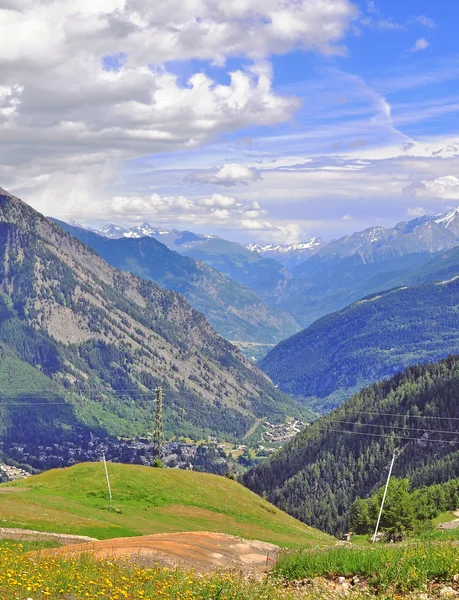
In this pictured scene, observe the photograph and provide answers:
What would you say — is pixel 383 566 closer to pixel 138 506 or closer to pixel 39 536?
pixel 39 536

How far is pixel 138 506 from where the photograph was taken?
88812 millimetres

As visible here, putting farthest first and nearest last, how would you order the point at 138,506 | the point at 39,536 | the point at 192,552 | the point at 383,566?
the point at 138,506 → the point at 39,536 → the point at 192,552 → the point at 383,566

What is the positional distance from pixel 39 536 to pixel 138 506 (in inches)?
1304

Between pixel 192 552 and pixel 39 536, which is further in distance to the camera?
pixel 39 536

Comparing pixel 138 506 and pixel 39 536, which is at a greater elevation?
pixel 39 536

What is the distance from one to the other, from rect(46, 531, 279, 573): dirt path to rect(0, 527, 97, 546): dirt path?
9.46m

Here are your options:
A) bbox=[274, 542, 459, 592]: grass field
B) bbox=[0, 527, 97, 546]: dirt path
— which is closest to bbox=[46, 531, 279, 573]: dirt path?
bbox=[274, 542, 459, 592]: grass field

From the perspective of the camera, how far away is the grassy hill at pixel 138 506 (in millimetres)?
69875

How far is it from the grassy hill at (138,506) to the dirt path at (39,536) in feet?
8.82

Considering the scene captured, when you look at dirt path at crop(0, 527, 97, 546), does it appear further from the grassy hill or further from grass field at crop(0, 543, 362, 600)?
grass field at crop(0, 543, 362, 600)

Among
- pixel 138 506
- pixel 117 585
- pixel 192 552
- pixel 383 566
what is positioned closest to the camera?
pixel 117 585

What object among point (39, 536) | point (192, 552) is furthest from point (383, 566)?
point (39, 536)

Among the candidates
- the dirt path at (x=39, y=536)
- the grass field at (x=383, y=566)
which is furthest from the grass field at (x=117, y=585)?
the dirt path at (x=39, y=536)

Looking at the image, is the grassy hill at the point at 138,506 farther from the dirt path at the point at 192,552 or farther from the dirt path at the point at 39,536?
the dirt path at the point at 192,552
